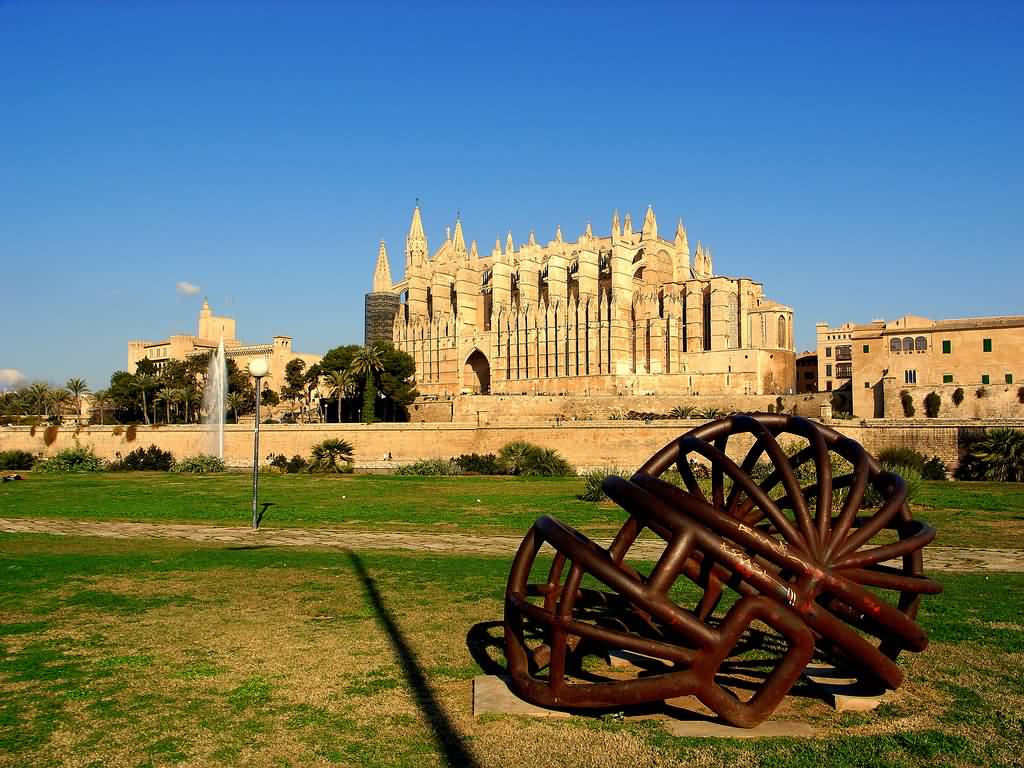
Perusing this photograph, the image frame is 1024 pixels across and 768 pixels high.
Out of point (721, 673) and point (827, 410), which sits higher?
point (827, 410)

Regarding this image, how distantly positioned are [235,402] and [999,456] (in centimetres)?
4849

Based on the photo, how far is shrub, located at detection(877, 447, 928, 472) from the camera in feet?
100

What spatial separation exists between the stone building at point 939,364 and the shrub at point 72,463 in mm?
35604

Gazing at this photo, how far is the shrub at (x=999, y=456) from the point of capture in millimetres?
28686

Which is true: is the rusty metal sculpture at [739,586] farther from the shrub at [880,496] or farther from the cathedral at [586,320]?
the cathedral at [586,320]

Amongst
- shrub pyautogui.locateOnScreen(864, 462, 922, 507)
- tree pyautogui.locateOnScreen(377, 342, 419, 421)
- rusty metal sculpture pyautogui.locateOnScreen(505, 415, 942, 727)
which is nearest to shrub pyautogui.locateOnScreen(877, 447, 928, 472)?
shrub pyautogui.locateOnScreen(864, 462, 922, 507)

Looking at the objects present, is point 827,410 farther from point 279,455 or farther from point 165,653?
point 165,653

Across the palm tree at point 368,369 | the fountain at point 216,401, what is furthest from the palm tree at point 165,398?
the palm tree at point 368,369

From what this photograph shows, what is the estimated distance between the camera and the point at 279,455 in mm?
40000

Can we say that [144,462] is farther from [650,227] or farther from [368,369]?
[650,227]

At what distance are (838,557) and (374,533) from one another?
1095 centimetres

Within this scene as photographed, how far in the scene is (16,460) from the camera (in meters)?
41.2

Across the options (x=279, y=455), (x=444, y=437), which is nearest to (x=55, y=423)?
(x=279, y=455)

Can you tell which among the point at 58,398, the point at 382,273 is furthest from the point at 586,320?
the point at 58,398
